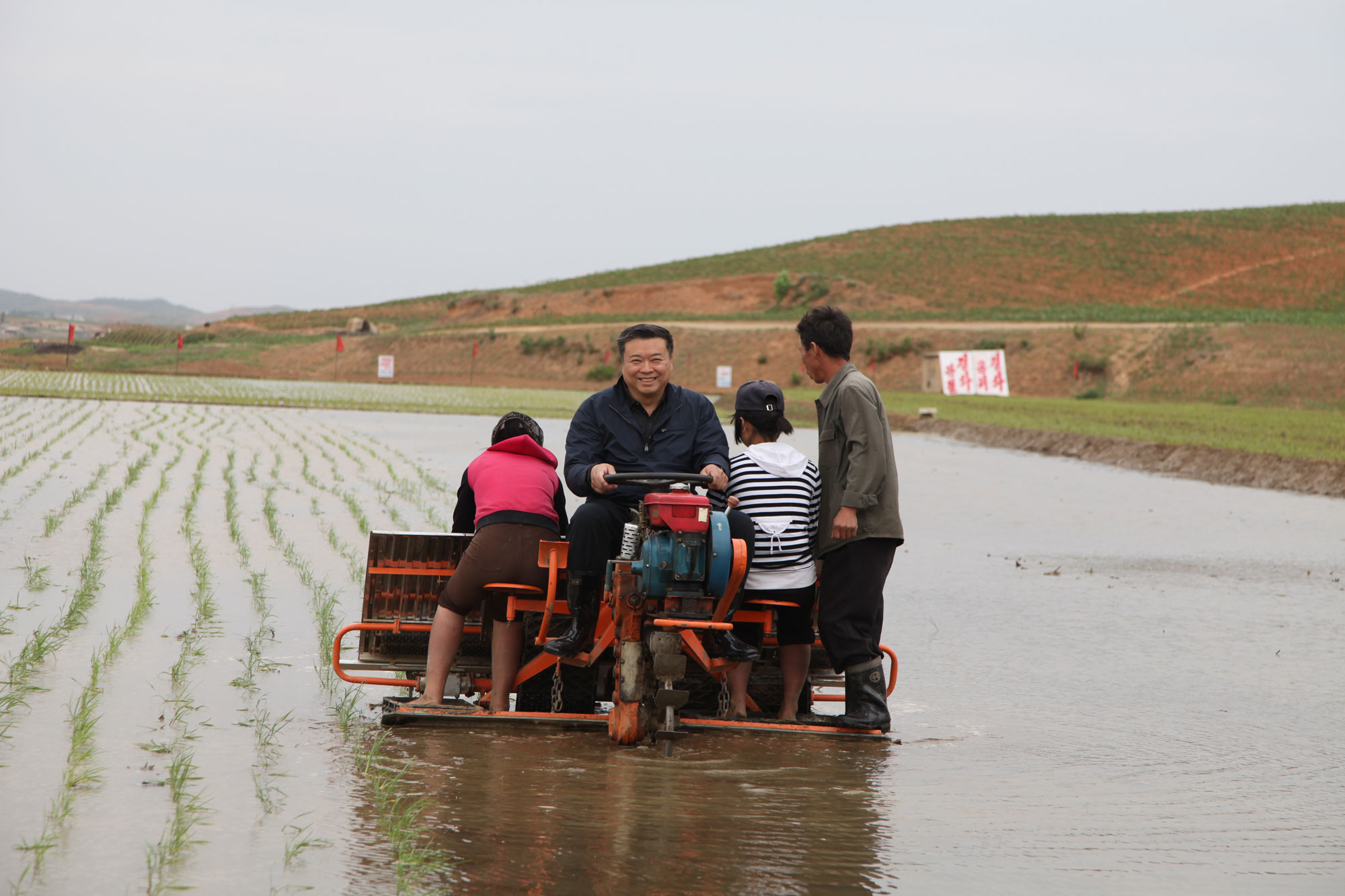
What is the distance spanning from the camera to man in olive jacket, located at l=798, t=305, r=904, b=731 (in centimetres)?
576

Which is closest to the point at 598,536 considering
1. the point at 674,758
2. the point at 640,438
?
the point at 640,438

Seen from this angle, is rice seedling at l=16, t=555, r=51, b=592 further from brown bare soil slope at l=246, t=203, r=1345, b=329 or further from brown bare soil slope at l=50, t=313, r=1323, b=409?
brown bare soil slope at l=246, t=203, r=1345, b=329

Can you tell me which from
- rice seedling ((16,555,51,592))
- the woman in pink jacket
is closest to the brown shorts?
the woman in pink jacket

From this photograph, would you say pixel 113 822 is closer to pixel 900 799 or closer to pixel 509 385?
pixel 900 799

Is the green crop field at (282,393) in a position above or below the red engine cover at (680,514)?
above

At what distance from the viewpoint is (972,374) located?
5619 cm

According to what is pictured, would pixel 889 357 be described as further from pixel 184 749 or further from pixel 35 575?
pixel 184 749

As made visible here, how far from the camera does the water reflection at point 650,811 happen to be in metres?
3.94

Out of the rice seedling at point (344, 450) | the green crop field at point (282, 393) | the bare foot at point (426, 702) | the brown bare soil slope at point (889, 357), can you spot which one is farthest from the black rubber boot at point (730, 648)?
the brown bare soil slope at point (889, 357)

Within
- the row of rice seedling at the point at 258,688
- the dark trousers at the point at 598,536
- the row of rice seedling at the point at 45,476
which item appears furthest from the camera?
the row of rice seedling at the point at 45,476

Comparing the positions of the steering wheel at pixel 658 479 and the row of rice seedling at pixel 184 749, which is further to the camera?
the steering wheel at pixel 658 479

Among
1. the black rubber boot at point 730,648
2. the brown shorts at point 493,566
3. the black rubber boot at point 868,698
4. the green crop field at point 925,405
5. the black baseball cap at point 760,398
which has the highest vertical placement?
the green crop field at point 925,405

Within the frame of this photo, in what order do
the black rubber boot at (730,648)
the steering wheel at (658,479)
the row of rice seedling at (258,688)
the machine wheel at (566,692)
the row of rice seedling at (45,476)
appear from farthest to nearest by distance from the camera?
the row of rice seedling at (45,476) < the machine wheel at (566,692) < the black rubber boot at (730,648) < the steering wheel at (658,479) < the row of rice seedling at (258,688)

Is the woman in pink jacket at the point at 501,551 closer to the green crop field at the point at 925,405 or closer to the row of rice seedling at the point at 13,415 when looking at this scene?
the row of rice seedling at the point at 13,415
